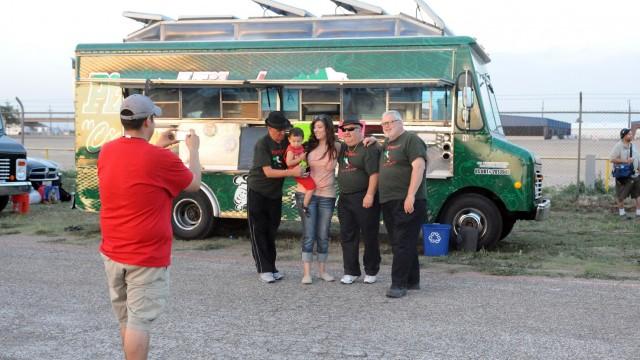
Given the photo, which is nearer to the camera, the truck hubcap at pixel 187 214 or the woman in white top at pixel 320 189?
the woman in white top at pixel 320 189

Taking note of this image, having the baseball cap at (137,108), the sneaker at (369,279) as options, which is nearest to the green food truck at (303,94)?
the sneaker at (369,279)

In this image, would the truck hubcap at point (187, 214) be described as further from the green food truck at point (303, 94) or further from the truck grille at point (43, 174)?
the truck grille at point (43, 174)

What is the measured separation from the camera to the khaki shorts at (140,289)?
4.12 m

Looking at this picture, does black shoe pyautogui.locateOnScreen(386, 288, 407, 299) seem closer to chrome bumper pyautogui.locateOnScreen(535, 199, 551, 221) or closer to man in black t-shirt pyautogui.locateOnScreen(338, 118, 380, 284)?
man in black t-shirt pyautogui.locateOnScreen(338, 118, 380, 284)

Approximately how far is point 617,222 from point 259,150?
780 centimetres

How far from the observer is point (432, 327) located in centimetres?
602

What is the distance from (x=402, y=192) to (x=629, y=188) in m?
7.97

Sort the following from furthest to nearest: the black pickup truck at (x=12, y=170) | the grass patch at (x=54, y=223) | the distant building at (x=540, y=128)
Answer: the distant building at (x=540, y=128), the black pickup truck at (x=12, y=170), the grass patch at (x=54, y=223)

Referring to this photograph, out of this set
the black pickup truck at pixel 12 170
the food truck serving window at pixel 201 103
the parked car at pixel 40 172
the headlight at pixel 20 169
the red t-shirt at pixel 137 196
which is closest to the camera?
the red t-shirt at pixel 137 196

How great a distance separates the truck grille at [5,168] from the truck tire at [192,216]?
492 cm

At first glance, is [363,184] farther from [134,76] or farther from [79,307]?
[134,76]

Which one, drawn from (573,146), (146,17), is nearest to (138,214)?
(146,17)

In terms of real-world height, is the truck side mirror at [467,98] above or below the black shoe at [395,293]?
above

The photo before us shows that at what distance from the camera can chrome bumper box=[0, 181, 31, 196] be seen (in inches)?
552
